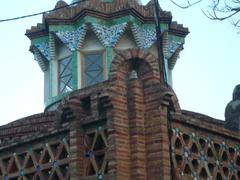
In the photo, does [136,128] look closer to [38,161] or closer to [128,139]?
[128,139]

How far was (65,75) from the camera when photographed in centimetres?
1644

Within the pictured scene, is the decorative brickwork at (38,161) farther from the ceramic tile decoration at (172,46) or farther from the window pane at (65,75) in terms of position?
the ceramic tile decoration at (172,46)

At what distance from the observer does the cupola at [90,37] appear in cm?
1619

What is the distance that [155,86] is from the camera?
8.74 m

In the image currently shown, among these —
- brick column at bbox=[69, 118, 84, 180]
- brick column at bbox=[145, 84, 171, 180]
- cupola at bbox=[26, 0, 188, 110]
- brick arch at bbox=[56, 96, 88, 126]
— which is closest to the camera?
brick column at bbox=[145, 84, 171, 180]

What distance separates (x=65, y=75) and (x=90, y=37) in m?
1.20

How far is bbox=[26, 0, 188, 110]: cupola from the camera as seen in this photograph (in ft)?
53.1

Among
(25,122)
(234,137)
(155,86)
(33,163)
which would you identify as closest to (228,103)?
(234,137)

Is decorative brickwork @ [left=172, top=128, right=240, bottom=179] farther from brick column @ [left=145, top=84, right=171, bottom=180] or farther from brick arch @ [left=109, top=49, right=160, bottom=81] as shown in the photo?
brick arch @ [left=109, top=49, right=160, bottom=81]

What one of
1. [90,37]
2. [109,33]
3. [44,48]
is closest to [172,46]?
[109,33]

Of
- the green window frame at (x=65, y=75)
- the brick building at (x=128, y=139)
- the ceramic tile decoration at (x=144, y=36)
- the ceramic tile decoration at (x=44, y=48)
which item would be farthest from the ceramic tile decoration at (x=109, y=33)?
the brick building at (x=128, y=139)

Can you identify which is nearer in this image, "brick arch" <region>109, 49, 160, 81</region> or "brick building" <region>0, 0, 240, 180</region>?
"brick building" <region>0, 0, 240, 180</region>

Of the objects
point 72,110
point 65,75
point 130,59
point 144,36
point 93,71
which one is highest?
point 144,36

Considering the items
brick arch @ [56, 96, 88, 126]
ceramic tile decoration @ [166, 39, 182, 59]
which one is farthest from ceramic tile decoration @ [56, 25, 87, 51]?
brick arch @ [56, 96, 88, 126]
